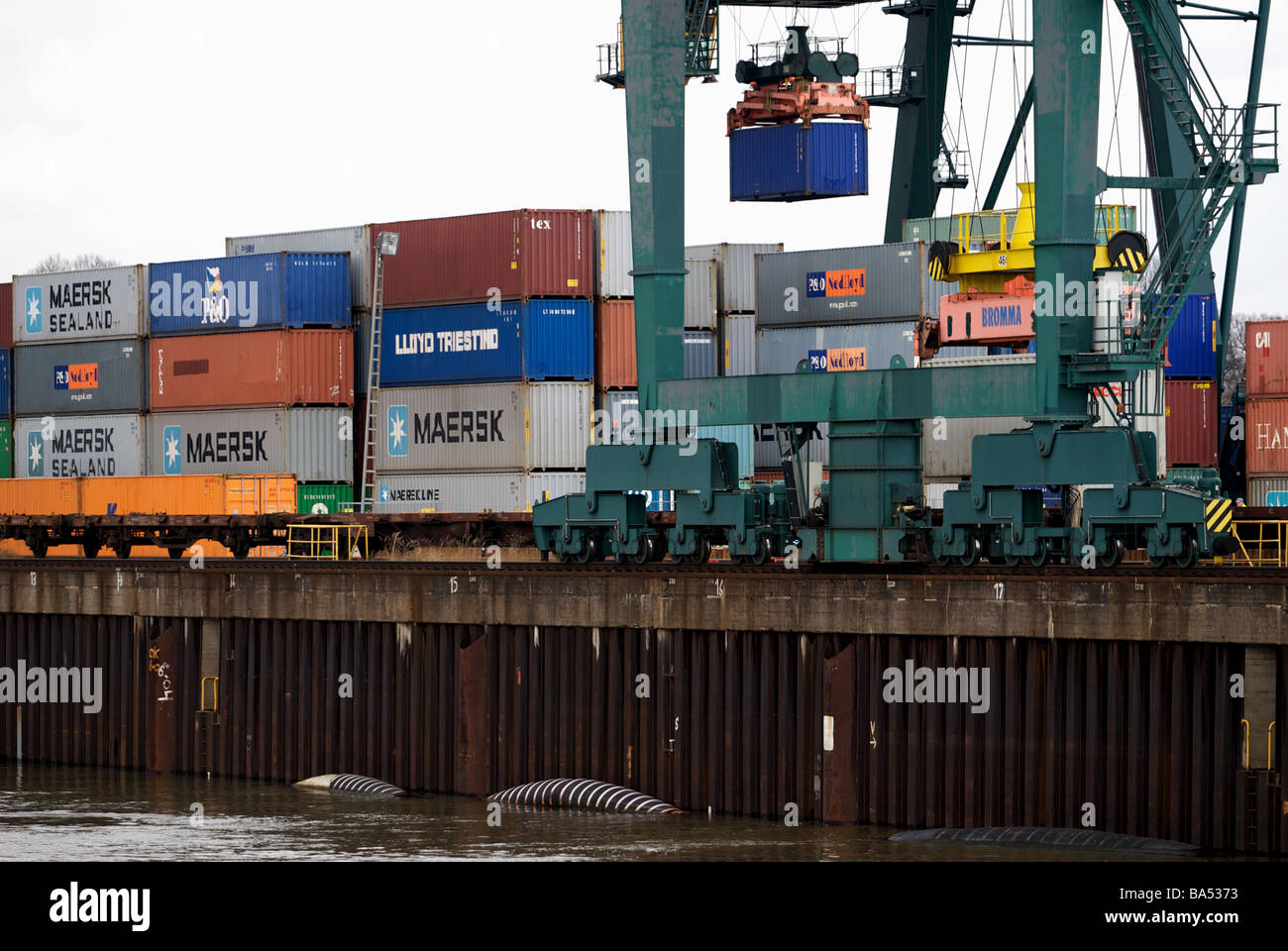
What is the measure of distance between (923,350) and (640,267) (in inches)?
537

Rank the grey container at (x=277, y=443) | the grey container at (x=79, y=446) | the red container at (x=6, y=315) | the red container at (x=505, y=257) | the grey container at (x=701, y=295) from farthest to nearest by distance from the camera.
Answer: the red container at (x=6, y=315)
the grey container at (x=79, y=446)
the grey container at (x=277, y=443)
the grey container at (x=701, y=295)
the red container at (x=505, y=257)

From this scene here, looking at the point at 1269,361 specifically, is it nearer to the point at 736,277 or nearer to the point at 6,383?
the point at 736,277

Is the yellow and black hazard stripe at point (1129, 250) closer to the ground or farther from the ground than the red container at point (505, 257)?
closer to the ground

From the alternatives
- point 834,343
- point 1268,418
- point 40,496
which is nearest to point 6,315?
point 40,496

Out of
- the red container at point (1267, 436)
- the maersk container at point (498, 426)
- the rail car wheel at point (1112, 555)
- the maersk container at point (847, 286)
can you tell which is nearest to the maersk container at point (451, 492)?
the maersk container at point (498, 426)

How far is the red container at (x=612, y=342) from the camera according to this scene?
50.0m

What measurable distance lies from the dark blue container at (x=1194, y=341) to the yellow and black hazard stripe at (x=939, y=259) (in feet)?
40.3

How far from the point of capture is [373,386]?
51.9m

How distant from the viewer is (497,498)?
4925 centimetres

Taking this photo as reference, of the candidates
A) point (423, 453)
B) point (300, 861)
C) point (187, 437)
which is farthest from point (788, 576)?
point (187, 437)

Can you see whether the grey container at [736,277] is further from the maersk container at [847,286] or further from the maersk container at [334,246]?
the maersk container at [334,246]

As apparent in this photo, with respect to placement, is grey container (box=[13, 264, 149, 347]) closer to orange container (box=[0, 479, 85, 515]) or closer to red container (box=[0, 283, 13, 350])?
red container (box=[0, 283, 13, 350])

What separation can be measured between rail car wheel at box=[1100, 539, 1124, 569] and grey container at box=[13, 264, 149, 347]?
34.8 meters

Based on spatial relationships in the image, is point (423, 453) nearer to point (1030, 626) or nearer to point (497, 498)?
point (497, 498)
